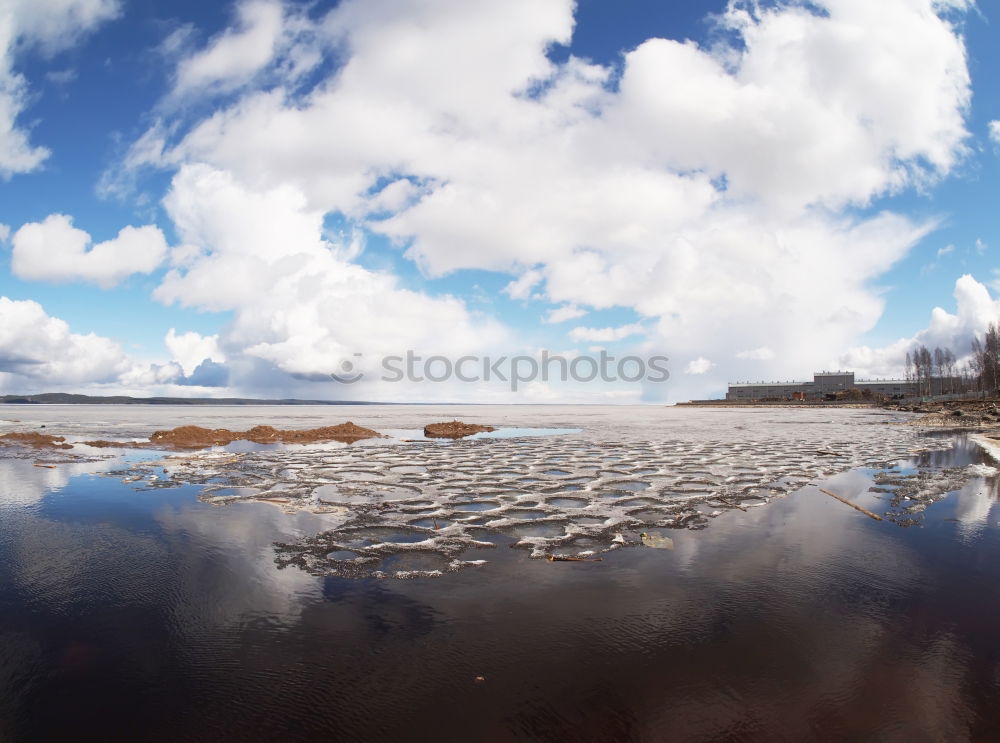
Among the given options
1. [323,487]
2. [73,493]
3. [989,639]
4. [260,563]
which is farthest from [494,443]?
[989,639]

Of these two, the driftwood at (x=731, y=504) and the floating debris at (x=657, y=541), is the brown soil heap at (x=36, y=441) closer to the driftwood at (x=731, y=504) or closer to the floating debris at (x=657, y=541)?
the floating debris at (x=657, y=541)

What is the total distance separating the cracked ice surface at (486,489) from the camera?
8.06 m

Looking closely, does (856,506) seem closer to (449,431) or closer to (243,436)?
(449,431)

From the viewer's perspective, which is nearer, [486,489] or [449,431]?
[486,489]

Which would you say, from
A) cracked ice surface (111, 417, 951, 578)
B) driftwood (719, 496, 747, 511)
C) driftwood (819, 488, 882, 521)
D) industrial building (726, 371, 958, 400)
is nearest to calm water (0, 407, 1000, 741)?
cracked ice surface (111, 417, 951, 578)

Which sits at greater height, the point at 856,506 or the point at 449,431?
the point at 856,506

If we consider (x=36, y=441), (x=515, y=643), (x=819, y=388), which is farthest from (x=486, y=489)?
(x=819, y=388)

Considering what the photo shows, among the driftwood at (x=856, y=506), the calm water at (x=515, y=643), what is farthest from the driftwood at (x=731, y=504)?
the driftwood at (x=856, y=506)

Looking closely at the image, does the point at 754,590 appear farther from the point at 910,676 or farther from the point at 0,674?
the point at 0,674

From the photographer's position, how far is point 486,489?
1284 cm

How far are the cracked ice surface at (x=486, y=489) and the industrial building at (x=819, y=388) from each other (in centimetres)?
13647

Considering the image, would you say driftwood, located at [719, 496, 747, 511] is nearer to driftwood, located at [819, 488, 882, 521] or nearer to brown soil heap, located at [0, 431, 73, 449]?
driftwood, located at [819, 488, 882, 521]

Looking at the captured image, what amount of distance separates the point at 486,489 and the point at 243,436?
74.3 feet

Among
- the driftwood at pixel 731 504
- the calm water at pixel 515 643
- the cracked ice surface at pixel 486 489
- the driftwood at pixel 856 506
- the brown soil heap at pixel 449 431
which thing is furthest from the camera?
the brown soil heap at pixel 449 431
